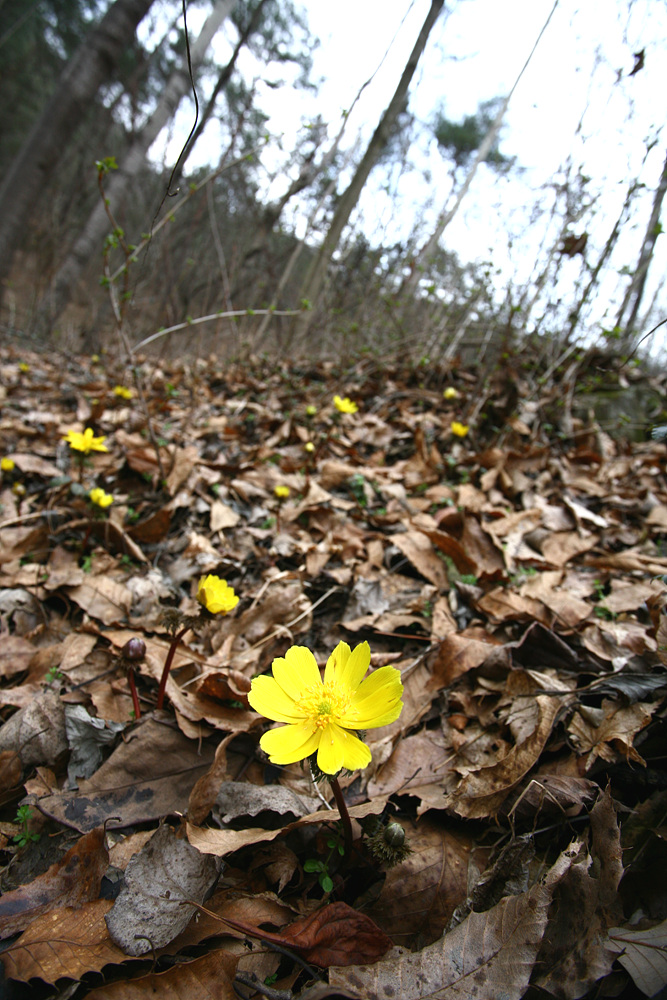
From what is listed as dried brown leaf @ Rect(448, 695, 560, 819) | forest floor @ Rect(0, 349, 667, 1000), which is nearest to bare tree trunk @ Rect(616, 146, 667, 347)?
forest floor @ Rect(0, 349, 667, 1000)

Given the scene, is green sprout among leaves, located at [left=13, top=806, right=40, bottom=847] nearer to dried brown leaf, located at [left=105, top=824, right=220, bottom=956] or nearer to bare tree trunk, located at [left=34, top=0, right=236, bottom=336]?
dried brown leaf, located at [left=105, top=824, right=220, bottom=956]

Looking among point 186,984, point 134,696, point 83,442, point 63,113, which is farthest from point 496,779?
point 63,113

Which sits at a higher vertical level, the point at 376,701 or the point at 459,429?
the point at 459,429

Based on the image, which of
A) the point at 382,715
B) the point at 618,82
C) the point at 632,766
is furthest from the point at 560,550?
the point at 618,82

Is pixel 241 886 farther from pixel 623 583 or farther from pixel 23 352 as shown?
pixel 23 352

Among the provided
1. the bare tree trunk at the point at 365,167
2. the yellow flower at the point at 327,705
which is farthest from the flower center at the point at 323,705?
the bare tree trunk at the point at 365,167

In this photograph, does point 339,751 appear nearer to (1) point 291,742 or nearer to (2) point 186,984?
(1) point 291,742
